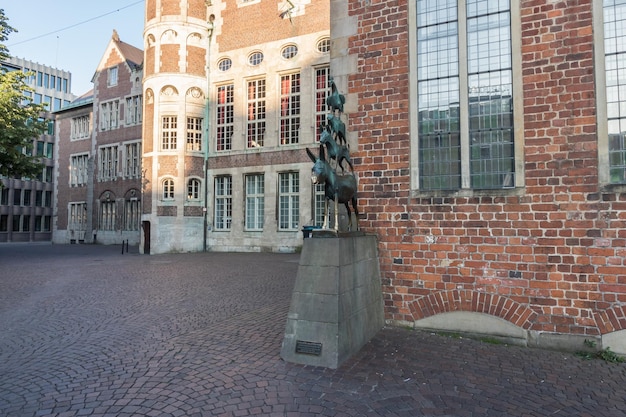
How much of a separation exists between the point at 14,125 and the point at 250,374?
1879 cm

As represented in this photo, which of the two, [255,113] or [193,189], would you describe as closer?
[255,113]

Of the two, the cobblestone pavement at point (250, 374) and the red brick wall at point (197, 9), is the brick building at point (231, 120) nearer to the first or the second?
the red brick wall at point (197, 9)

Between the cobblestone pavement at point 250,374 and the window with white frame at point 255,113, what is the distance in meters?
18.8

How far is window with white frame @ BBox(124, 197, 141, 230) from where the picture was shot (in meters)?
32.6

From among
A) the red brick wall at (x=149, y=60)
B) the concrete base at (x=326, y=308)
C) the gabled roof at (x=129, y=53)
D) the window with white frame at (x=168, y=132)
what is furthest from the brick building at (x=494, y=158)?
the gabled roof at (x=129, y=53)

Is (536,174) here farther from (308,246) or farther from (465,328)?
(308,246)

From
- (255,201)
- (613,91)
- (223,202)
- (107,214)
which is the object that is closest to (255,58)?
(255,201)

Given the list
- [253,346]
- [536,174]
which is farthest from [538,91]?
[253,346]

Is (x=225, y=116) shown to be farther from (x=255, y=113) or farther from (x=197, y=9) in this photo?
(x=197, y=9)

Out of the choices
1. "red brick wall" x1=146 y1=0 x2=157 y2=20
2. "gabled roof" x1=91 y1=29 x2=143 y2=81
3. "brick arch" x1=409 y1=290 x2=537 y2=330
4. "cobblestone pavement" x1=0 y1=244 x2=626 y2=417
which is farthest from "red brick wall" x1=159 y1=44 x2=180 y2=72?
"brick arch" x1=409 y1=290 x2=537 y2=330

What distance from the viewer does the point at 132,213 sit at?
33.0m

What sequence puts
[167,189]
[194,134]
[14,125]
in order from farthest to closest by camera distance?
1. [194,134]
2. [167,189]
3. [14,125]

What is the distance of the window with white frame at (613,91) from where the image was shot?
516cm

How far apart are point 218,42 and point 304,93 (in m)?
6.98
